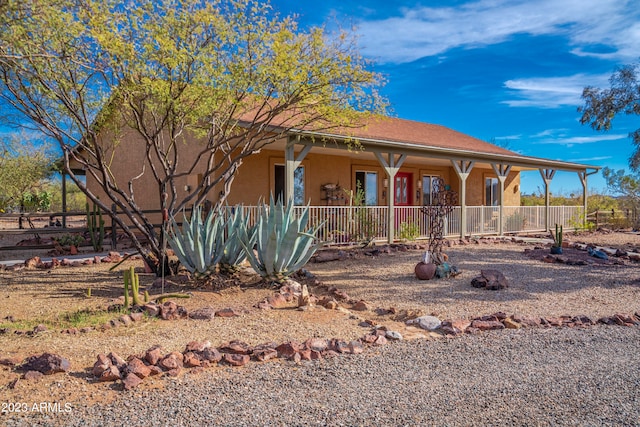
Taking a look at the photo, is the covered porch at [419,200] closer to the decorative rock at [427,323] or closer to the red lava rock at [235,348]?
the decorative rock at [427,323]

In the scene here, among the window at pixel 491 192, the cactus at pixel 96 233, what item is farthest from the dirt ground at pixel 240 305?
the window at pixel 491 192

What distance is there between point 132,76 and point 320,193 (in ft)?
28.1

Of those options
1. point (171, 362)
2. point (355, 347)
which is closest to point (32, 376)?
point (171, 362)

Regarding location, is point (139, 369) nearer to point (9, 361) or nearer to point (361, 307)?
point (9, 361)

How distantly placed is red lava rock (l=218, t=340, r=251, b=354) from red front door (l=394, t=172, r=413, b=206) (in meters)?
14.1

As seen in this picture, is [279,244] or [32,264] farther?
[32,264]

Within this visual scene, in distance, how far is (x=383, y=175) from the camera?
16.8 metres

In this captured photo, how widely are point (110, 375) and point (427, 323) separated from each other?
3.03 meters

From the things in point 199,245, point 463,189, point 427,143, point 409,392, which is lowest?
point 409,392

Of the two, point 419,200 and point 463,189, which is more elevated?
point 463,189

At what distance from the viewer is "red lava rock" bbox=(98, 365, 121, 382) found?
3.10 metres

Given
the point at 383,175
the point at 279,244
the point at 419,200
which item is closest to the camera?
the point at 279,244

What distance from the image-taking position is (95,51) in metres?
6.71

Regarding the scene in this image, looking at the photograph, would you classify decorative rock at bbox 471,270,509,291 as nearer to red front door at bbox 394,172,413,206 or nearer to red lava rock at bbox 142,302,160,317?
red lava rock at bbox 142,302,160,317
